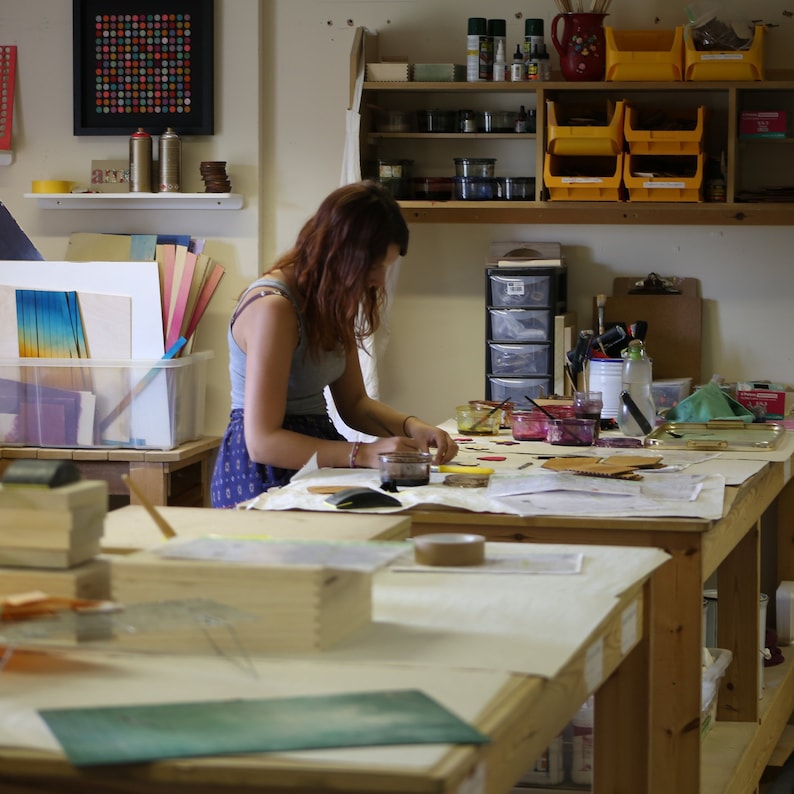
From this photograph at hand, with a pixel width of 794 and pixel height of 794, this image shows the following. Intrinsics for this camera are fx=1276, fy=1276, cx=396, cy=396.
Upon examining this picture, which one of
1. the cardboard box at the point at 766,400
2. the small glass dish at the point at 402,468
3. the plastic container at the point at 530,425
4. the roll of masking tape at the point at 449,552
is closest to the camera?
the roll of masking tape at the point at 449,552

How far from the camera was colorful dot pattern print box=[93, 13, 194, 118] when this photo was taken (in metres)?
4.50

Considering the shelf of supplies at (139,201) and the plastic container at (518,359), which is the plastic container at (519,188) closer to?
the plastic container at (518,359)

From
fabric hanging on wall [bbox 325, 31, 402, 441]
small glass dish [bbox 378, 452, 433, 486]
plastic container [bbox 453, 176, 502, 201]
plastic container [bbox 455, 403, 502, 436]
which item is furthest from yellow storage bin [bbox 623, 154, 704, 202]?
small glass dish [bbox 378, 452, 433, 486]

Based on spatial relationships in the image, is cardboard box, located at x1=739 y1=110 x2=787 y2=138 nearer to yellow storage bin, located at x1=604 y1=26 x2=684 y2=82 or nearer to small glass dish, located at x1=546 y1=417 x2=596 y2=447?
yellow storage bin, located at x1=604 y1=26 x2=684 y2=82

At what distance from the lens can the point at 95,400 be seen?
4.10m

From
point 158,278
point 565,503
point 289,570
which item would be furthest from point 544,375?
point 289,570

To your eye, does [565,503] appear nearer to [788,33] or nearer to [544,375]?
[544,375]

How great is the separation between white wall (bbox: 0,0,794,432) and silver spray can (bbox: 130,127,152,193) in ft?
0.55

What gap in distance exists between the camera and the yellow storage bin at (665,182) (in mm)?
4051

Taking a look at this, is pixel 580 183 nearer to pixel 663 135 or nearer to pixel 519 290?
pixel 663 135

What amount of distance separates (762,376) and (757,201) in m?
0.65

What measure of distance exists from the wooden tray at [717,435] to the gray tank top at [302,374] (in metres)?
0.83

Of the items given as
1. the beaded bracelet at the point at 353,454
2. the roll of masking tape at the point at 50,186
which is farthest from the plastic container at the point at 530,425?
the roll of masking tape at the point at 50,186

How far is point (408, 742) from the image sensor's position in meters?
1.03
